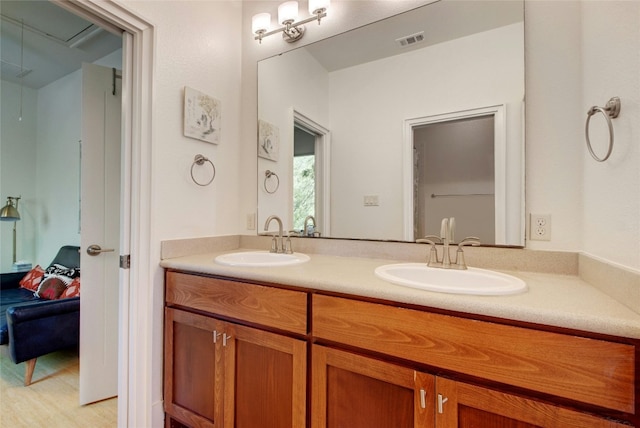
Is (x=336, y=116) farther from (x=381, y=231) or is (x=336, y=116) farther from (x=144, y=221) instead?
(x=144, y=221)

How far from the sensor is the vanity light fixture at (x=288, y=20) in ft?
5.51

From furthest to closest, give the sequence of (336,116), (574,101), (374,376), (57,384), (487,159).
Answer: (57,384)
(336,116)
(487,159)
(574,101)
(374,376)

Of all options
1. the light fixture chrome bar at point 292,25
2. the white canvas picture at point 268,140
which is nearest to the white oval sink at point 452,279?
the white canvas picture at point 268,140

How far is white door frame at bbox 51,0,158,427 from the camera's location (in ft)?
4.75

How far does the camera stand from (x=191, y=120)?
65.2 inches

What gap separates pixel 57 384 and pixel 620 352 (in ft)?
9.52

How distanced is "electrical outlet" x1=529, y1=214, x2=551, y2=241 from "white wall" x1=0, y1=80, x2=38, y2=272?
5076mm

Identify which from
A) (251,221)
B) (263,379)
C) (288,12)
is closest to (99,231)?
(251,221)

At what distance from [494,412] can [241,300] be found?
925mm

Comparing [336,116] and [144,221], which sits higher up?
[336,116]

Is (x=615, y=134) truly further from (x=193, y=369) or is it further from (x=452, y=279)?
(x=193, y=369)

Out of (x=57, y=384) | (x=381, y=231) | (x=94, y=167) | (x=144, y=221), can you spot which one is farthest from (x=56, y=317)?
(x=381, y=231)

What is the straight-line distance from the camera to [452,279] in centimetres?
121

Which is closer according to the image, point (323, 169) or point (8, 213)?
point (323, 169)
